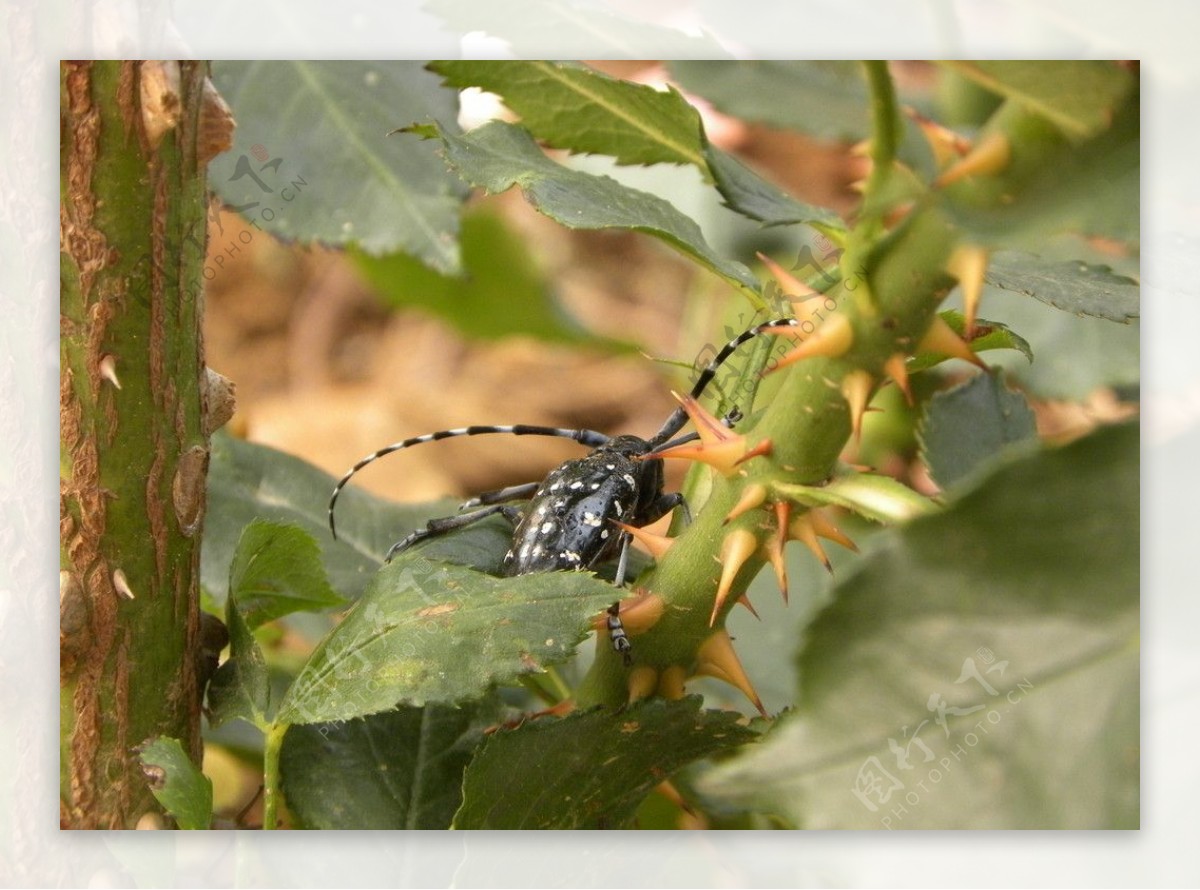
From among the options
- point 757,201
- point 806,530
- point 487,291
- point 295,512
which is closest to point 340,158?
point 295,512

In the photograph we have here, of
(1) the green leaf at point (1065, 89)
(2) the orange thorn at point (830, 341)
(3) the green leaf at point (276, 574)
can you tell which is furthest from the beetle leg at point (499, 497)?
(1) the green leaf at point (1065, 89)

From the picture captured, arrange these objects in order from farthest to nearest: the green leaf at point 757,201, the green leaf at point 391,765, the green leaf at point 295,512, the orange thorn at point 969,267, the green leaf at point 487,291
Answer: the green leaf at point 487,291, the green leaf at point 295,512, the green leaf at point 391,765, the green leaf at point 757,201, the orange thorn at point 969,267

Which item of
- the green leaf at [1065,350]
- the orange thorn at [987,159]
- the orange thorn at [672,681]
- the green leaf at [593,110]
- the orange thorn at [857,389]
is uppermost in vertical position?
the green leaf at [593,110]

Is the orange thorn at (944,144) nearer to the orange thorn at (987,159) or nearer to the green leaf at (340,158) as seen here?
the orange thorn at (987,159)

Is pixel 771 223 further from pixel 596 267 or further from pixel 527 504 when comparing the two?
pixel 596 267

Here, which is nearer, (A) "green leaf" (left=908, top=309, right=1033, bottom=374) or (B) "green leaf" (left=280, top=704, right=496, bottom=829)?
(A) "green leaf" (left=908, top=309, right=1033, bottom=374)

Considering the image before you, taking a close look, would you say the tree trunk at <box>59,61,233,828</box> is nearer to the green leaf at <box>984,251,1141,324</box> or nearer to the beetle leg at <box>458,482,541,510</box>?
the beetle leg at <box>458,482,541,510</box>

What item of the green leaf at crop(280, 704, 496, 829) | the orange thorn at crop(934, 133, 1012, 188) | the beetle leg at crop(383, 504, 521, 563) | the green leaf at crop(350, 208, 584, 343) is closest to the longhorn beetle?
the beetle leg at crop(383, 504, 521, 563)
